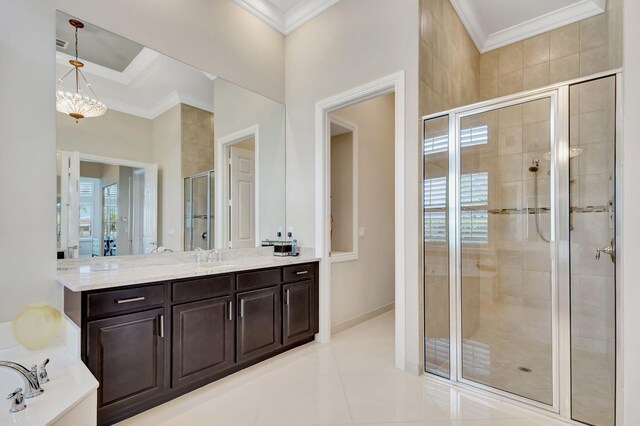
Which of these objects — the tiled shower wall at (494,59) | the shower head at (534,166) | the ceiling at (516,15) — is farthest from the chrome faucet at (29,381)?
the ceiling at (516,15)

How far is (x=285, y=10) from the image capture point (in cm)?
337

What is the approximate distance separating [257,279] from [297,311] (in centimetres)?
61

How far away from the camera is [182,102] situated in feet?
8.94

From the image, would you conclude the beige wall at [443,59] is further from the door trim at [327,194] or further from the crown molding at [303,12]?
the crown molding at [303,12]

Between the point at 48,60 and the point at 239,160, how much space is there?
160 cm

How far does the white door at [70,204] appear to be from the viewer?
2.00 metres

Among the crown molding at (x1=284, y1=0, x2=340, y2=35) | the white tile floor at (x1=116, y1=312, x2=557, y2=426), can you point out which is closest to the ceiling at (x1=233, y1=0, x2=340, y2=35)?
the crown molding at (x1=284, y1=0, x2=340, y2=35)

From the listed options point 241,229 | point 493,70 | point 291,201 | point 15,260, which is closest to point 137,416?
point 15,260

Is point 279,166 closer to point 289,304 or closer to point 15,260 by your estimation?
point 289,304

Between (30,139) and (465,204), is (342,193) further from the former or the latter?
(30,139)

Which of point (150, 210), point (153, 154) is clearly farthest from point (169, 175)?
point (150, 210)

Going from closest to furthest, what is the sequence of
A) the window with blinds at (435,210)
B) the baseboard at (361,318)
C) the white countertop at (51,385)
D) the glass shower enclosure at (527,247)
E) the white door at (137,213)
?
the white countertop at (51,385) < the glass shower enclosure at (527,247) < the white door at (137,213) < the window with blinds at (435,210) < the baseboard at (361,318)

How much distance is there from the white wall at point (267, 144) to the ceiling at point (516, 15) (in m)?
2.25

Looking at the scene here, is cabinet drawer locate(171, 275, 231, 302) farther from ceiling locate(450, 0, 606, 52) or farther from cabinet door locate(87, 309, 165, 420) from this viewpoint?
ceiling locate(450, 0, 606, 52)
